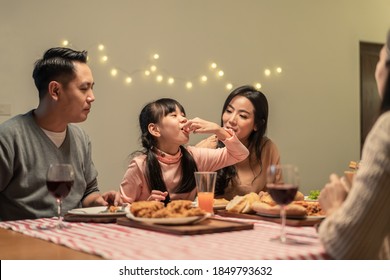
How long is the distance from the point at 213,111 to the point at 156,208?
3.03m

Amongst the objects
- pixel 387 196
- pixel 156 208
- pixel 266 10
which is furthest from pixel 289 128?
pixel 387 196

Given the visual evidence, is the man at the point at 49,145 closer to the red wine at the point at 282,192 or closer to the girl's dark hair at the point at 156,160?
the girl's dark hair at the point at 156,160

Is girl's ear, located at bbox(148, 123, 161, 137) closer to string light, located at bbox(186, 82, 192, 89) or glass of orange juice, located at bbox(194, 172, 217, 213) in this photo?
glass of orange juice, located at bbox(194, 172, 217, 213)

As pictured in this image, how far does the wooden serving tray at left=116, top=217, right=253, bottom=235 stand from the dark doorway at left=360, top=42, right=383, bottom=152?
14.6 feet

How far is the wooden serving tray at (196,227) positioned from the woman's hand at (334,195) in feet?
0.92

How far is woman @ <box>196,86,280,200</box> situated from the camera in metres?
2.77

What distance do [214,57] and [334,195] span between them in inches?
133

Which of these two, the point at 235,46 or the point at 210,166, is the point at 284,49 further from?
the point at 210,166

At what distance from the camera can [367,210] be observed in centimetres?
100

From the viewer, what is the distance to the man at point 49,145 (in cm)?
203

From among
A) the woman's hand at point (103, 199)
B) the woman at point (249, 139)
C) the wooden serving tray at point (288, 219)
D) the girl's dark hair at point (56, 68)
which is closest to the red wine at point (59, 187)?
the woman's hand at point (103, 199)

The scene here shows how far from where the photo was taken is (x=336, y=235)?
1.02m

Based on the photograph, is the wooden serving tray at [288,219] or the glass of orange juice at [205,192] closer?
the wooden serving tray at [288,219]

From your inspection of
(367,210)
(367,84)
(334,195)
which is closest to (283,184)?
(334,195)
